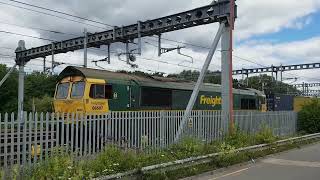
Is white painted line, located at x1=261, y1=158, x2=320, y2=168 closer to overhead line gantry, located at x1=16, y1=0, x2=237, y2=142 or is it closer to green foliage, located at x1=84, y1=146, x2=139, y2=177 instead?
overhead line gantry, located at x1=16, y1=0, x2=237, y2=142

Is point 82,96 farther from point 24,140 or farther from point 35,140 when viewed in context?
point 24,140

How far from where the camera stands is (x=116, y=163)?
10836 millimetres

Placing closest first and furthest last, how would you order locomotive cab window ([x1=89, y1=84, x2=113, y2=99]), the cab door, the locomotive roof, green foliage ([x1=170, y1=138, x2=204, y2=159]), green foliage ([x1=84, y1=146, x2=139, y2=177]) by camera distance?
green foliage ([x1=84, y1=146, x2=139, y2=177]) < green foliage ([x1=170, y1=138, x2=204, y2=159]) < the cab door < locomotive cab window ([x1=89, y1=84, x2=113, y2=99]) < the locomotive roof

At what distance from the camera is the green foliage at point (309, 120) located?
28.7m

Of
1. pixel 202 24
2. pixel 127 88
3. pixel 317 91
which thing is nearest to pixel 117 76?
pixel 127 88

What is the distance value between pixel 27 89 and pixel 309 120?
191ft

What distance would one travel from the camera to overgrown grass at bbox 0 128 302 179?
932cm

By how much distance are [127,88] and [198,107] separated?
20.4 ft

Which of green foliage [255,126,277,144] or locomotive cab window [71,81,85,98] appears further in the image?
green foliage [255,126,277,144]

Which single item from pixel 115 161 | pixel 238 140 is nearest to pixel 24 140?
pixel 115 161

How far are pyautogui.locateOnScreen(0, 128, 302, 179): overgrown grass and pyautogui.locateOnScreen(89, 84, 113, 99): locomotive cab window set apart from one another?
5.39m

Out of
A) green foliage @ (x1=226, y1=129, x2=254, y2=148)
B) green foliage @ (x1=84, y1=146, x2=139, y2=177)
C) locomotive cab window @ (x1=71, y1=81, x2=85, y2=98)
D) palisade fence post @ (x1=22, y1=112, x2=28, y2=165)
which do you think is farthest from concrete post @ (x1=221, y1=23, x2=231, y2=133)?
palisade fence post @ (x1=22, y1=112, x2=28, y2=165)

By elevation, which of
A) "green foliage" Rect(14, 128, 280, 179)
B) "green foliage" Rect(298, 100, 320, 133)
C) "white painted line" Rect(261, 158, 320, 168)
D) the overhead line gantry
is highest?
the overhead line gantry

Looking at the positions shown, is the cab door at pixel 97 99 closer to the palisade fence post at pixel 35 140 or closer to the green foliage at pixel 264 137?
the green foliage at pixel 264 137
